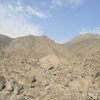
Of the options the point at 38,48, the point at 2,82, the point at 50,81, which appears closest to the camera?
the point at 2,82

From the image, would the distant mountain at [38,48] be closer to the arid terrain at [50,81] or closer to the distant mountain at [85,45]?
the distant mountain at [85,45]

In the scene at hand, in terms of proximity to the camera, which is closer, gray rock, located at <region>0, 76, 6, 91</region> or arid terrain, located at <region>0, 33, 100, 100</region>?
arid terrain, located at <region>0, 33, 100, 100</region>

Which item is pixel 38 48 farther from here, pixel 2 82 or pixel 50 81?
pixel 2 82

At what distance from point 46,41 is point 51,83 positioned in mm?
26277

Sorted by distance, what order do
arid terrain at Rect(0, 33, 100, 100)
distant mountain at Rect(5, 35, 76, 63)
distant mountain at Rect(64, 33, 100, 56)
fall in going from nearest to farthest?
arid terrain at Rect(0, 33, 100, 100) < distant mountain at Rect(5, 35, 76, 63) < distant mountain at Rect(64, 33, 100, 56)

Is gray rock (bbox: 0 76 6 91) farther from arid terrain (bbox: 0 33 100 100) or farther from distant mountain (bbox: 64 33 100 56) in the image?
distant mountain (bbox: 64 33 100 56)

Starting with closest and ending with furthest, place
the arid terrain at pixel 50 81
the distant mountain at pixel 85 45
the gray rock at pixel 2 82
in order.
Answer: the arid terrain at pixel 50 81 < the gray rock at pixel 2 82 < the distant mountain at pixel 85 45

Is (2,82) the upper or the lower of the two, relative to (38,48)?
lower

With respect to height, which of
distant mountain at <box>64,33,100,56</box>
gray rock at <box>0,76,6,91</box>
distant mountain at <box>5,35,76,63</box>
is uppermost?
distant mountain at <box>64,33,100,56</box>

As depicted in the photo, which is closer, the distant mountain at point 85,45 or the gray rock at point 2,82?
the gray rock at point 2,82

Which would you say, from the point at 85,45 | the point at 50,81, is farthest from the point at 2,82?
the point at 85,45

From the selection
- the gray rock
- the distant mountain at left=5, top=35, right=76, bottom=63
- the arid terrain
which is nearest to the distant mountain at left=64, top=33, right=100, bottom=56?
the distant mountain at left=5, top=35, right=76, bottom=63

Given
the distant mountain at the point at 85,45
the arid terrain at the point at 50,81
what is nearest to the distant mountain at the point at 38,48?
the distant mountain at the point at 85,45

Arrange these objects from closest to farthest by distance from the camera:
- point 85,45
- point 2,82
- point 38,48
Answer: point 2,82, point 38,48, point 85,45
